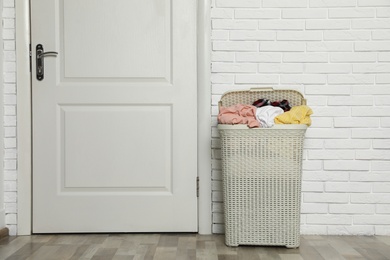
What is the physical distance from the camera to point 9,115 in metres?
3.09

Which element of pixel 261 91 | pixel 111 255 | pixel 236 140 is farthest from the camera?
pixel 261 91

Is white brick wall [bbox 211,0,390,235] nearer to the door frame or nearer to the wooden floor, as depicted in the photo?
the door frame

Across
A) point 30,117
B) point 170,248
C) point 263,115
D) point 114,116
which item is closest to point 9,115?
point 30,117

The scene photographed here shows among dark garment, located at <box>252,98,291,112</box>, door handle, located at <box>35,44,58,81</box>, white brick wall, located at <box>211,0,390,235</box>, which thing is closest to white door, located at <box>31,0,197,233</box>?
door handle, located at <box>35,44,58,81</box>

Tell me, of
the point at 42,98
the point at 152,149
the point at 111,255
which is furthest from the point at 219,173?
the point at 42,98

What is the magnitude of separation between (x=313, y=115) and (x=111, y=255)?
1.35 metres

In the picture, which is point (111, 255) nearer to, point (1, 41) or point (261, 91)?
point (261, 91)

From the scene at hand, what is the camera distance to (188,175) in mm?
3107

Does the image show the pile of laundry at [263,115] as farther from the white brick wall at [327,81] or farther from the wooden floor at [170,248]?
the wooden floor at [170,248]

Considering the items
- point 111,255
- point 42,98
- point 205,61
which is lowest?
point 111,255

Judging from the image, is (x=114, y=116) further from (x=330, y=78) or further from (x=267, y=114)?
(x=330, y=78)

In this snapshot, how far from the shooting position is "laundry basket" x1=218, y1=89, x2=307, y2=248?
2.75 metres

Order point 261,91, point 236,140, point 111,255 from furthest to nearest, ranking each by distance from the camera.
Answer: point 261,91 < point 236,140 < point 111,255

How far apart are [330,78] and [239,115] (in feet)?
2.14
